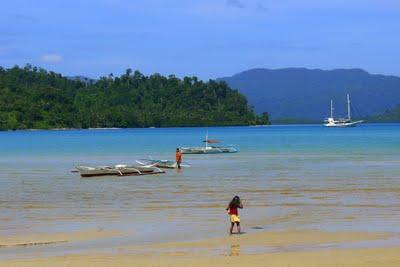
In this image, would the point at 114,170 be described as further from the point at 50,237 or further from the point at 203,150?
the point at 203,150

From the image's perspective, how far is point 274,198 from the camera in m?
31.6

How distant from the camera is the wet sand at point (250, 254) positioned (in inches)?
646

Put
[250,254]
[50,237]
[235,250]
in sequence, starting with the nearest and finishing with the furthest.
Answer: [250,254] → [235,250] → [50,237]

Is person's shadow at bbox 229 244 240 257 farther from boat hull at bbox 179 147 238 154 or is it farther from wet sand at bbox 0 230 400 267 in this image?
boat hull at bbox 179 147 238 154

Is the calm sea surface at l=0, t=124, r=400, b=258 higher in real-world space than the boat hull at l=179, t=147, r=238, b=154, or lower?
lower

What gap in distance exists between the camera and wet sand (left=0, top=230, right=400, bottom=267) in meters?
16.4

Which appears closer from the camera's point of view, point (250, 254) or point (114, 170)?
point (250, 254)

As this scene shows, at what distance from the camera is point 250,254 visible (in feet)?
57.6

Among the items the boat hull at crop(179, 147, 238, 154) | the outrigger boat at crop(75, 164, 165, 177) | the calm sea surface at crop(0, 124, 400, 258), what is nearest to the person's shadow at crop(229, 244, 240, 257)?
the calm sea surface at crop(0, 124, 400, 258)

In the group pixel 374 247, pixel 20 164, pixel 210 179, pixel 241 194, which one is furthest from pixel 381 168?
pixel 374 247

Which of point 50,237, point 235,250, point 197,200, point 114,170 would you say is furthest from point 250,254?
point 114,170

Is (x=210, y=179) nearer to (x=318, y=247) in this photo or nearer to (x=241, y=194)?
(x=241, y=194)

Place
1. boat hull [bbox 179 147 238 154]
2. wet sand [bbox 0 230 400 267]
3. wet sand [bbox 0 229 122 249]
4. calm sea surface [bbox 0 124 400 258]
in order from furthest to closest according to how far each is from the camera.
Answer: boat hull [bbox 179 147 238 154], calm sea surface [bbox 0 124 400 258], wet sand [bbox 0 229 122 249], wet sand [bbox 0 230 400 267]

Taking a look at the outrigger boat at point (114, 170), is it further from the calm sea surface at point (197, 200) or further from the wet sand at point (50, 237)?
the wet sand at point (50, 237)
